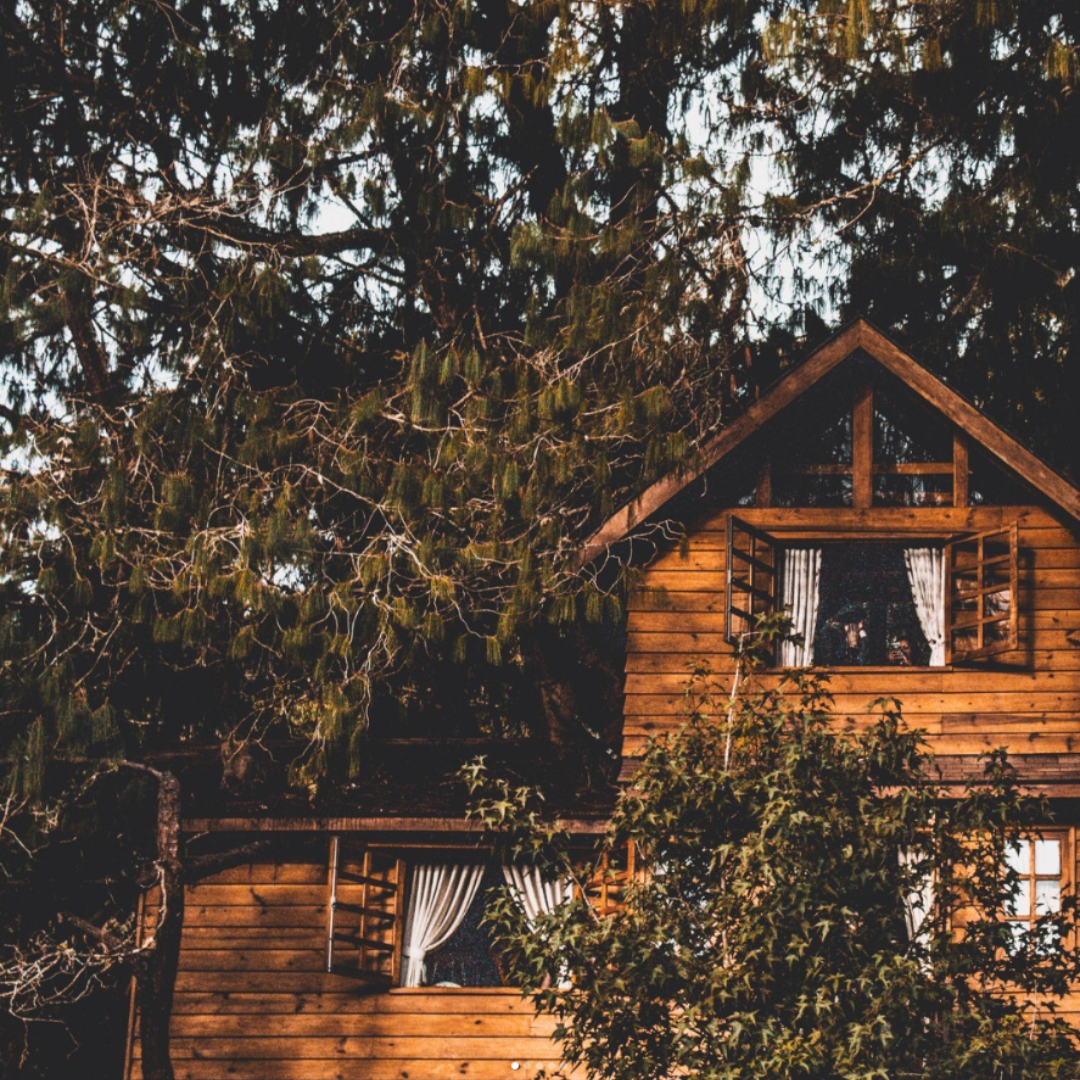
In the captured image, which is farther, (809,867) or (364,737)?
(364,737)

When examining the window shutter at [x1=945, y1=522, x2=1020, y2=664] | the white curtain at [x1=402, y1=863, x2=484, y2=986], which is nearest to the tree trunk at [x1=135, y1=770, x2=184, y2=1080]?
the white curtain at [x1=402, y1=863, x2=484, y2=986]

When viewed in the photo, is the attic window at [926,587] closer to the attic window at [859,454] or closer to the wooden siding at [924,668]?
the wooden siding at [924,668]

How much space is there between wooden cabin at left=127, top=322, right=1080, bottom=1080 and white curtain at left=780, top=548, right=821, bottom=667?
2 centimetres

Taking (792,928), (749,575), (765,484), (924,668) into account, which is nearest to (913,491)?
(765,484)

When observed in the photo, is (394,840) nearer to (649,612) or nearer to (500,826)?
(649,612)

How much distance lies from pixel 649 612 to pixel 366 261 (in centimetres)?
581

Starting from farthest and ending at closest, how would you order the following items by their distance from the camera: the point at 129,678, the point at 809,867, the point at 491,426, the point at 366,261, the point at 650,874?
the point at 366,261
the point at 129,678
the point at 491,426
the point at 650,874
the point at 809,867

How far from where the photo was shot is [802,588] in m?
14.1

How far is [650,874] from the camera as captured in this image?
32.1 ft

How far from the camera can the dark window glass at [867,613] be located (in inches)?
682

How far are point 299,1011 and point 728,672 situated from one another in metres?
4.86

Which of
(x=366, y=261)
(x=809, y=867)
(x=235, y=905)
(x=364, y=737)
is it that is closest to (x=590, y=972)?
(x=809, y=867)

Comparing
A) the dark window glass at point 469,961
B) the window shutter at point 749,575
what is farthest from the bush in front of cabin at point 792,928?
the dark window glass at point 469,961

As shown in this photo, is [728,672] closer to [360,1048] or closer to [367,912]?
[367,912]
